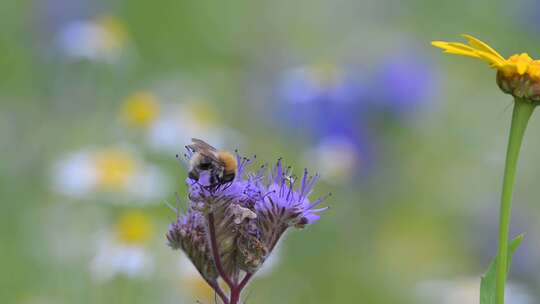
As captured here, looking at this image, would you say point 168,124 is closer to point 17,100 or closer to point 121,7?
point 17,100

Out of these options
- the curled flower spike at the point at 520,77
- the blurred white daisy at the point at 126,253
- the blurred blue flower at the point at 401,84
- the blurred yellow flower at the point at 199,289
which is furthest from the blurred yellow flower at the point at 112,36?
the curled flower spike at the point at 520,77

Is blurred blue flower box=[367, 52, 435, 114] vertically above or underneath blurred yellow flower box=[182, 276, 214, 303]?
above

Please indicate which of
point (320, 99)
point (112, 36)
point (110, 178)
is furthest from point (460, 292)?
point (112, 36)

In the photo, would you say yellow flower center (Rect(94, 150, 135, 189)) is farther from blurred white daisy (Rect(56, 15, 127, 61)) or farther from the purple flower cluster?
the purple flower cluster

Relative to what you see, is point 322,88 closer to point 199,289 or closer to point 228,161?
point 199,289

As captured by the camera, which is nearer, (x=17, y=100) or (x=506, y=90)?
(x=506, y=90)

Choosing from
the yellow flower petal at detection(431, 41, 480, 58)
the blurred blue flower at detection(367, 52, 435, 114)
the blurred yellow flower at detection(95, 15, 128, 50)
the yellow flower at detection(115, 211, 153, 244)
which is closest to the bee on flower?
the blurred blue flower at detection(367, 52, 435, 114)

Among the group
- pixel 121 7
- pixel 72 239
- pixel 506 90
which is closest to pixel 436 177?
pixel 72 239
